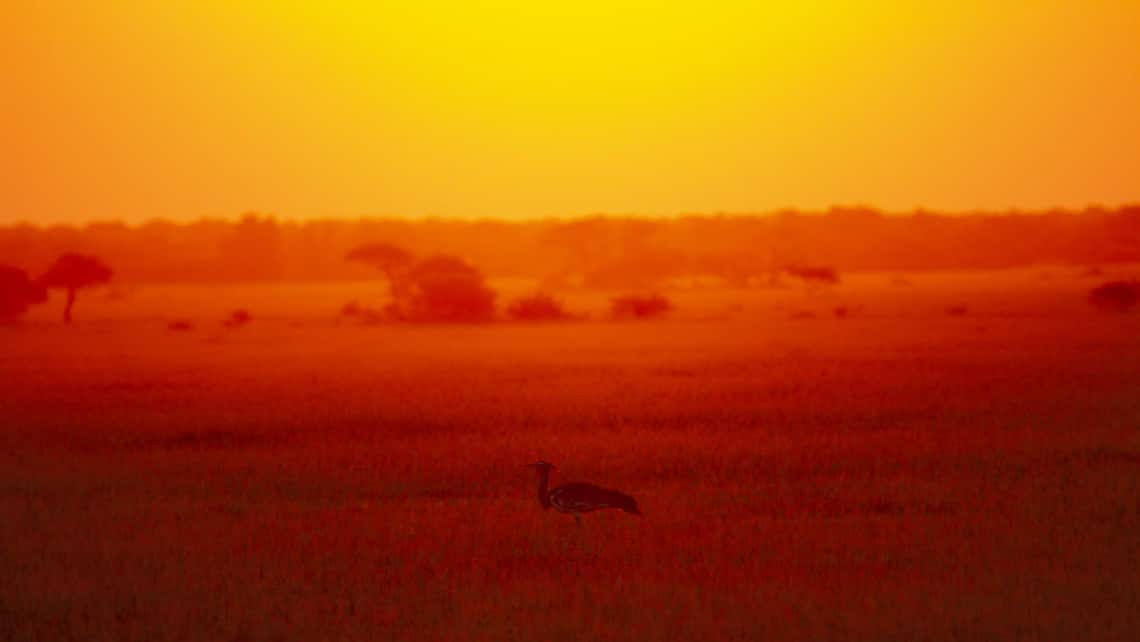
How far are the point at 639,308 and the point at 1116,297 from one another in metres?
14.4

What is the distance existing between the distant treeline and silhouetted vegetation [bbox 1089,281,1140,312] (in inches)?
1353

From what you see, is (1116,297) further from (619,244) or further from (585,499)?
(619,244)

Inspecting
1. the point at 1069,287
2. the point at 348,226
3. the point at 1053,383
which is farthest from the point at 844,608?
the point at 348,226

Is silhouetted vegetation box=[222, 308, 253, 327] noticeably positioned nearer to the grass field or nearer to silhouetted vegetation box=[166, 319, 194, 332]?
silhouetted vegetation box=[166, 319, 194, 332]

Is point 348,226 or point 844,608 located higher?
point 348,226

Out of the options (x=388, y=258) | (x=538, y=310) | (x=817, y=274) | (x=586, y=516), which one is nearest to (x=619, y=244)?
(x=817, y=274)

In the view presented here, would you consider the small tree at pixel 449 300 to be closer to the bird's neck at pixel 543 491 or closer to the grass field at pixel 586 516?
the grass field at pixel 586 516

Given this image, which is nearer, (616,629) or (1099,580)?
(616,629)

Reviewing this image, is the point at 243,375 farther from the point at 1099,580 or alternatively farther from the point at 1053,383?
the point at 1099,580

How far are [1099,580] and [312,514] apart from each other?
6.13 metres

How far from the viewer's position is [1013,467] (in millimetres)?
14312

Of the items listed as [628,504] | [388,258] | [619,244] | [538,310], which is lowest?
[628,504]

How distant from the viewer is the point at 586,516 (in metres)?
12.2

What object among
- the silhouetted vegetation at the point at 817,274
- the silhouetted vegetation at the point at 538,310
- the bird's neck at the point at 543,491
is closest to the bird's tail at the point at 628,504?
the bird's neck at the point at 543,491
